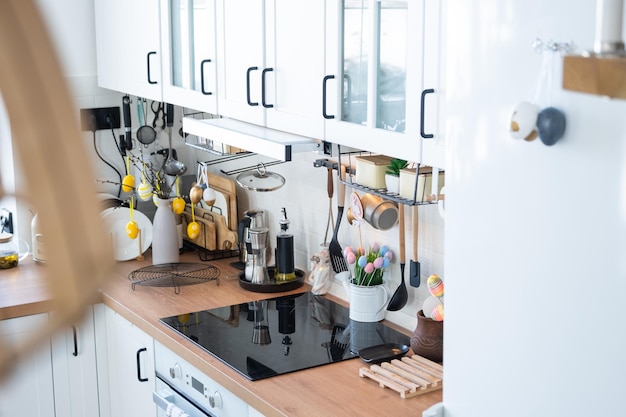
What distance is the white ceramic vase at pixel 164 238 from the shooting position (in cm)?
346

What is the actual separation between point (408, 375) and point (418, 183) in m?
0.51

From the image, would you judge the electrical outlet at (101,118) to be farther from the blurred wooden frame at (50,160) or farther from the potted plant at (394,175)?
the blurred wooden frame at (50,160)

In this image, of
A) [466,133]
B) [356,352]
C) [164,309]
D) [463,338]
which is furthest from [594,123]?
[164,309]

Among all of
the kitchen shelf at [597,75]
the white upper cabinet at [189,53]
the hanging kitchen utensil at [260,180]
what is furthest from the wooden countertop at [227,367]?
the kitchen shelf at [597,75]

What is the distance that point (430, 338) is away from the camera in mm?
2398

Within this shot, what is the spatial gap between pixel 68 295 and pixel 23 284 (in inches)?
130

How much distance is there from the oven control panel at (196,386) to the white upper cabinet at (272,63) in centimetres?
77

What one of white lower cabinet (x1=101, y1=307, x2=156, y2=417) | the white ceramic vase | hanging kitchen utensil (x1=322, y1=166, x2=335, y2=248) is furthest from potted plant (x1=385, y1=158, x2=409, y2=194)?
the white ceramic vase

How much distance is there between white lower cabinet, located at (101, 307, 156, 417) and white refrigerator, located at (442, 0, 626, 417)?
63.6 inches

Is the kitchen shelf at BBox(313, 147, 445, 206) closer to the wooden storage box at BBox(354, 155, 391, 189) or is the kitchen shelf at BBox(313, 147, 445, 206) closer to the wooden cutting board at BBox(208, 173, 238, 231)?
the wooden storage box at BBox(354, 155, 391, 189)

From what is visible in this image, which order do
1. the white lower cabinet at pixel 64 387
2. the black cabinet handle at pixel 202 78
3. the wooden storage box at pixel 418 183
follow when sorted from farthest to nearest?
the white lower cabinet at pixel 64 387, the black cabinet handle at pixel 202 78, the wooden storage box at pixel 418 183

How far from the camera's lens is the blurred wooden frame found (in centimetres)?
20

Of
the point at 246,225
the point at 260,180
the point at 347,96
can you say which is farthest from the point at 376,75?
the point at 246,225

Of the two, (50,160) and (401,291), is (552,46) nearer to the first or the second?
(50,160)
